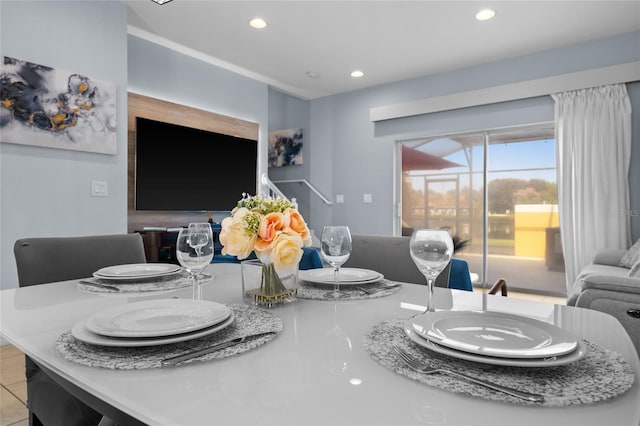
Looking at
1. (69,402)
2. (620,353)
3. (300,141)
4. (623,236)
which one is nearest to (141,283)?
(69,402)

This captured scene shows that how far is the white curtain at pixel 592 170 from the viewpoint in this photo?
369 cm

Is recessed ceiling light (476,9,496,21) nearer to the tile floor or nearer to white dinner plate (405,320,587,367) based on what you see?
white dinner plate (405,320,587,367)

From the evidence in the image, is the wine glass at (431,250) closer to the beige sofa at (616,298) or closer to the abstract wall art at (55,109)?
the beige sofa at (616,298)

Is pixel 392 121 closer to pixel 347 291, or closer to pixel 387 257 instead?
pixel 387 257

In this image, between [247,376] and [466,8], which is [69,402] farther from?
[466,8]

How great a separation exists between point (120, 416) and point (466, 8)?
141 inches

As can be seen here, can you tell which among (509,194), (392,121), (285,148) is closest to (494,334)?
(509,194)

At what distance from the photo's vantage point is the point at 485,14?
3.27 m

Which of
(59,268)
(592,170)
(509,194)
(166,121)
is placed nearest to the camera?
(59,268)

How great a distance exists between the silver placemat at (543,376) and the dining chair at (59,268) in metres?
0.67

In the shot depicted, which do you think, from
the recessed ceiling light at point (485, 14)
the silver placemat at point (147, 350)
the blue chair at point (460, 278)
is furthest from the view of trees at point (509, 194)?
the silver placemat at point (147, 350)

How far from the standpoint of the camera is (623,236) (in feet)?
12.1

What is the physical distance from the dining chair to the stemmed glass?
1.08ft

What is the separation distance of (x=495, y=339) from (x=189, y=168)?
13.8ft
